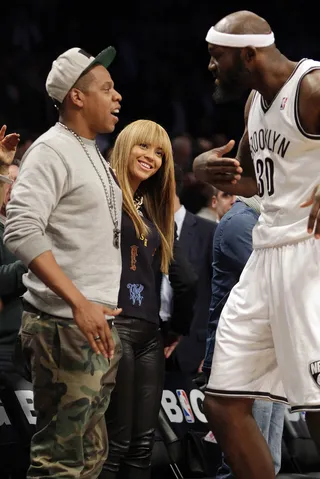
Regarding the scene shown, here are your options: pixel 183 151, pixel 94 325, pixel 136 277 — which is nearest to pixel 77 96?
pixel 94 325

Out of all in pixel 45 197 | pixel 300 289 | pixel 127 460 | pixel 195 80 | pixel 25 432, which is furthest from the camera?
pixel 195 80

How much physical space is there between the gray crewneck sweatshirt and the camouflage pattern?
9 centimetres

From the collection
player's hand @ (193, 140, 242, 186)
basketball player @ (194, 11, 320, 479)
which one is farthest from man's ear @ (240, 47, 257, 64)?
player's hand @ (193, 140, 242, 186)

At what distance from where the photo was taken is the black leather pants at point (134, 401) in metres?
4.35

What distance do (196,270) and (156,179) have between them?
180 cm

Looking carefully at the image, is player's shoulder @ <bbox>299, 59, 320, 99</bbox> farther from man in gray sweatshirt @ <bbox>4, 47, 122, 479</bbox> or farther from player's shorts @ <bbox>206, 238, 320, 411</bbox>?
man in gray sweatshirt @ <bbox>4, 47, 122, 479</bbox>

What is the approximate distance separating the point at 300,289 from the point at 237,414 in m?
0.54

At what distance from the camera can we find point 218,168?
13.3ft

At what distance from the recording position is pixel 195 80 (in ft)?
40.2

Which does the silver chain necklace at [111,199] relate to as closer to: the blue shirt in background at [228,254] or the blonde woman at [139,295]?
the blonde woman at [139,295]

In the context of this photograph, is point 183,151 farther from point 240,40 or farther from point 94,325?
point 94,325

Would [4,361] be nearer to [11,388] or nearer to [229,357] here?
[11,388]

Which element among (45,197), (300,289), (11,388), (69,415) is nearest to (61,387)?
(69,415)

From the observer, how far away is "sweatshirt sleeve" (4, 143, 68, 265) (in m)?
3.41
